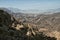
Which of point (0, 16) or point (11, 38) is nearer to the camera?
point (11, 38)

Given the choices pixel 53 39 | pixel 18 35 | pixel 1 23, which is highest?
pixel 1 23

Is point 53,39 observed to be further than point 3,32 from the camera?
Yes

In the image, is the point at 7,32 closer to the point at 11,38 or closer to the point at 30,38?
the point at 11,38

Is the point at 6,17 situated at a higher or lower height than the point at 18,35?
higher

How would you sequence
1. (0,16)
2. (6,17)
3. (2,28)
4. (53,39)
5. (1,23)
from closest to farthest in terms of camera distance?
(2,28)
(1,23)
(0,16)
(6,17)
(53,39)

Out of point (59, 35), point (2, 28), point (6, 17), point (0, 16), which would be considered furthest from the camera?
point (59, 35)

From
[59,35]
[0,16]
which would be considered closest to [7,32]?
[0,16]

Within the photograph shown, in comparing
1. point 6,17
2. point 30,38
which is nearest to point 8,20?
point 6,17

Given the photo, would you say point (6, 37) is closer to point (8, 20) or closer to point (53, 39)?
point (8, 20)

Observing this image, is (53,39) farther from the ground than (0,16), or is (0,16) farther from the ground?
(0,16)
